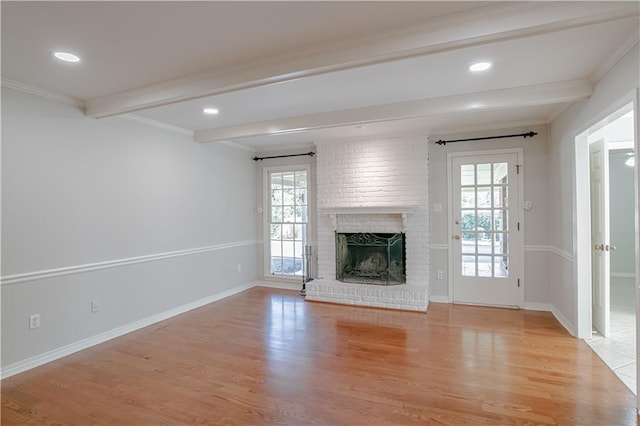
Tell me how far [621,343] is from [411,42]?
139 inches

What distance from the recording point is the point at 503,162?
4.48 m

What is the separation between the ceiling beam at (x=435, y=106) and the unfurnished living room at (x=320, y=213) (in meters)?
Answer: 0.02

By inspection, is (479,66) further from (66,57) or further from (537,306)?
(537,306)

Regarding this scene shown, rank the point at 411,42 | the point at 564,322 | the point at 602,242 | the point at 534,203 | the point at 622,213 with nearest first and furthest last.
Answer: the point at 411,42
the point at 602,242
the point at 564,322
the point at 534,203
the point at 622,213

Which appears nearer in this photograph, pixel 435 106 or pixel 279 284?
pixel 435 106

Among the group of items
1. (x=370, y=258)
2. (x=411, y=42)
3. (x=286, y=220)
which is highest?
(x=411, y=42)

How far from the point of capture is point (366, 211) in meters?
4.88

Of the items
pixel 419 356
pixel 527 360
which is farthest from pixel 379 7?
pixel 527 360

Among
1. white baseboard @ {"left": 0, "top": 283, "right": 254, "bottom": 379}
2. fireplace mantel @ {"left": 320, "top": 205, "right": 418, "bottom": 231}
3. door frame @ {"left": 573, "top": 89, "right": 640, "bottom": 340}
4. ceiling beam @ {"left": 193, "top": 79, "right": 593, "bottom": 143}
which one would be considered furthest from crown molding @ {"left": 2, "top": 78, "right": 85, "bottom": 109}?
door frame @ {"left": 573, "top": 89, "right": 640, "bottom": 340}

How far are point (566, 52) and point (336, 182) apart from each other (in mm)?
3259

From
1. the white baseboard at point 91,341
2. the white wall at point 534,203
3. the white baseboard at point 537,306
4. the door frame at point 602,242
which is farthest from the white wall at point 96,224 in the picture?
the door frame at point 602,242

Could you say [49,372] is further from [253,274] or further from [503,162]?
[503,162]

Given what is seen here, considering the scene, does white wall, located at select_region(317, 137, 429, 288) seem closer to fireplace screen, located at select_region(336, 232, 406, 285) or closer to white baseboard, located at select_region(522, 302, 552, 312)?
fireplace screen, located at select_region(336, 232, 406, 285)

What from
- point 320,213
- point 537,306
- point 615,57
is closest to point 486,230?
point 537,306
